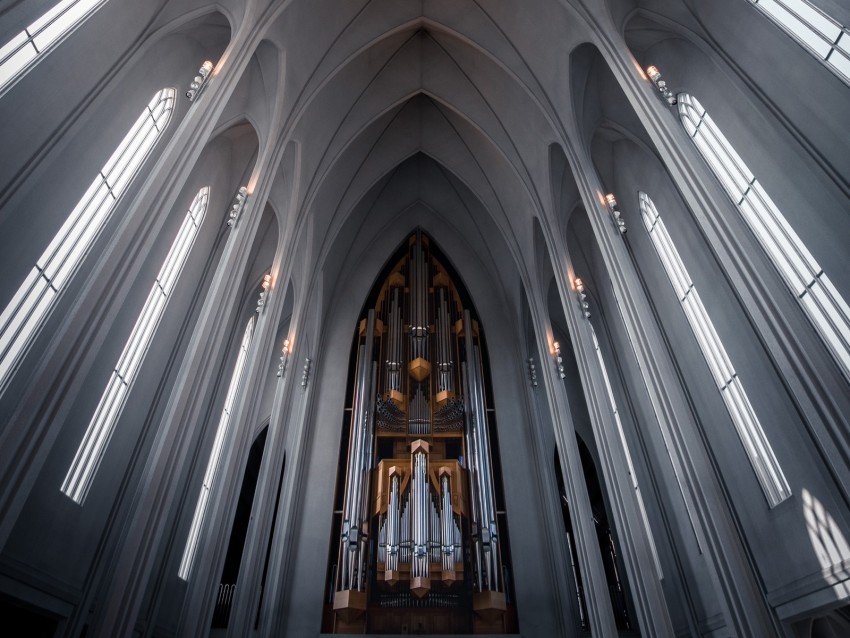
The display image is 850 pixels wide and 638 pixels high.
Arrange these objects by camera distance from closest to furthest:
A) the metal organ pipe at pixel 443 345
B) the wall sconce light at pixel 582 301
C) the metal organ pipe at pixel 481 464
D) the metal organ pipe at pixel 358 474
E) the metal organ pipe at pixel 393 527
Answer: the wall sconce light at pixel 582 301, the metal organ pipe at pixel 393 527, the metal organ pipe at pixel 358 474, the metal organ pipe at pixel 481 464, the metal organ pipe at pixel 443 345

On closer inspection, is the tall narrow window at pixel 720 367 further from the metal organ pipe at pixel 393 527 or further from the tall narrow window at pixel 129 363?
the tall narrow window at pixel 129 363

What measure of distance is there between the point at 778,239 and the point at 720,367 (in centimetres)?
251

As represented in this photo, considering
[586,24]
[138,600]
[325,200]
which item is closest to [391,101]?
[325,200]

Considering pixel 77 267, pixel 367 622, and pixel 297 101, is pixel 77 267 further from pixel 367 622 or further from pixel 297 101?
pixel 367 622

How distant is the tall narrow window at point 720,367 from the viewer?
7.93 meters

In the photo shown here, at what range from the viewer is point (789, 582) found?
721cm

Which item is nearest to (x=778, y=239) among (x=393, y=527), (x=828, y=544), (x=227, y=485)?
(x=828, y=544)

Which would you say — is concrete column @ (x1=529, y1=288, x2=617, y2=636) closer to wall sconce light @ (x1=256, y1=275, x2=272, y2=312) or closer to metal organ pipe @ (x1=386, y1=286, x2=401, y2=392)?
metal organ pipe @ (x1=386, y1=286, x2=401, y2=392)

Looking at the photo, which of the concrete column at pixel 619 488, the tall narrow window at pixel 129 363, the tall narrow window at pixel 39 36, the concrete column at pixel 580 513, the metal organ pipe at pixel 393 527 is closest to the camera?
the tall narrow window at pixel 39 36

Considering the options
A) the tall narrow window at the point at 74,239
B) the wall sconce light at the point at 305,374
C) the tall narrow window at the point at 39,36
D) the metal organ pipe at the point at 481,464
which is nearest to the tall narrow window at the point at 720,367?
the metal organ pipe at the point at 481,464

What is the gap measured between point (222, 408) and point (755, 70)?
11834mm

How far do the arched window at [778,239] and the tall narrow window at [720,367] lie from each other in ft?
6.42

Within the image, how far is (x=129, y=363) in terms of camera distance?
888 centimetres

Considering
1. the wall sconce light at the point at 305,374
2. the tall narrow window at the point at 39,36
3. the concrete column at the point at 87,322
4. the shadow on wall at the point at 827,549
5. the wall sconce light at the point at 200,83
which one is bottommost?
the shadow on wall at the point at 827,549
